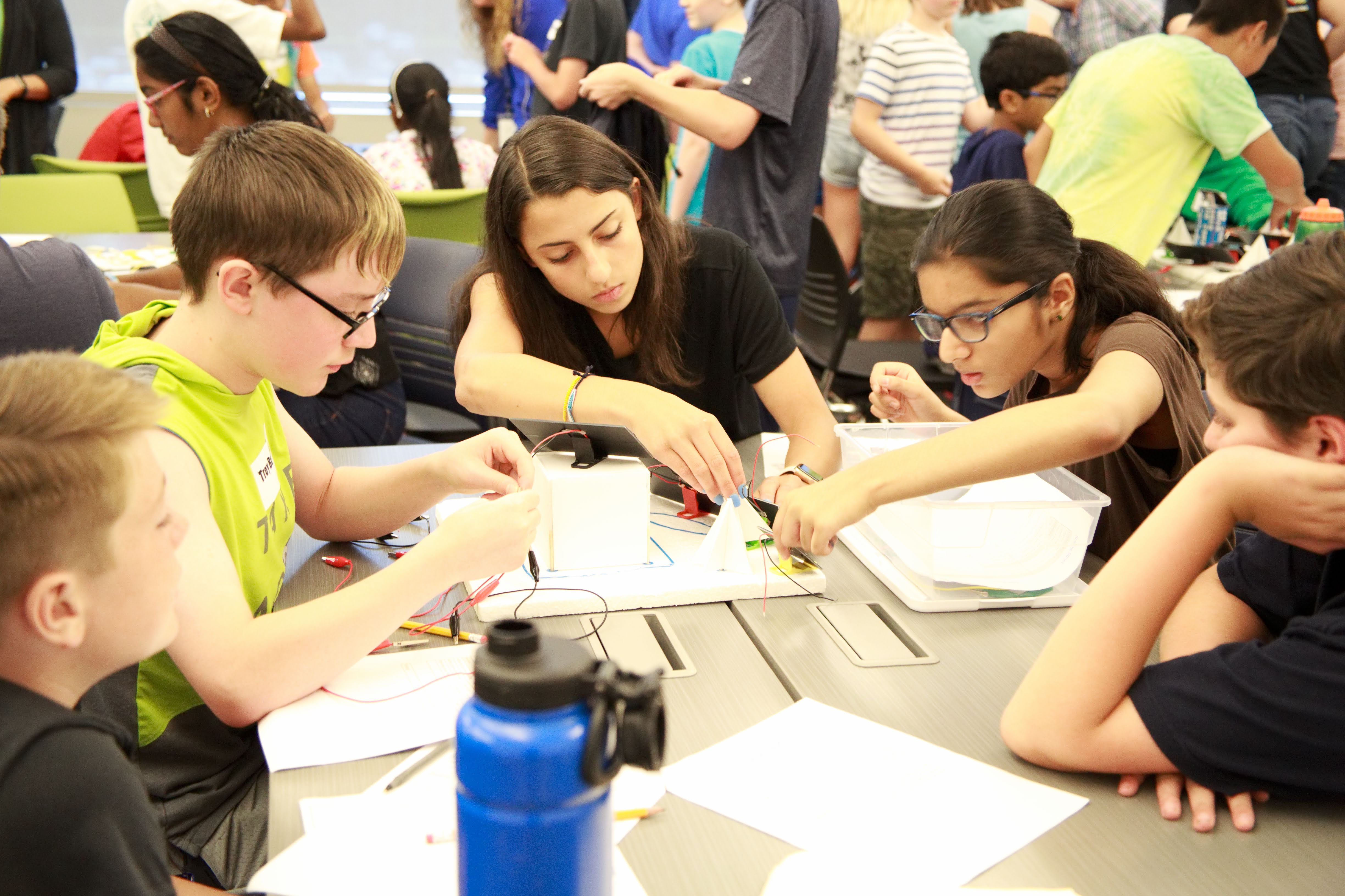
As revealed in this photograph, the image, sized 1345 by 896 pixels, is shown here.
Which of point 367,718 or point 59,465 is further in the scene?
point 367,718

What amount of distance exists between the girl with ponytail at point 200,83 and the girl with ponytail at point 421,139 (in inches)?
26.5

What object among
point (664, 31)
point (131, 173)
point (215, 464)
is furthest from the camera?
point (664, 31)

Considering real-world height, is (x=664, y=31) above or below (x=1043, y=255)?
above

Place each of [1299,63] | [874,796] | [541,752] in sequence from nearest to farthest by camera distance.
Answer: [541,752], [874,796], [1299,63]

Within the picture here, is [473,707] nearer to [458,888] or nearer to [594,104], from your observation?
[458,888]

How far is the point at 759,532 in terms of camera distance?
139 centimetres

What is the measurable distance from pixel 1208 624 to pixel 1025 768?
265 mm

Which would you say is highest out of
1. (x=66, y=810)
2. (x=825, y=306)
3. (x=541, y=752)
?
(x=541, y=752)

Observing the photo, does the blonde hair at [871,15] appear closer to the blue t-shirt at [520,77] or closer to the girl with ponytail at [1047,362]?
the blue t-shirt at [520,77]

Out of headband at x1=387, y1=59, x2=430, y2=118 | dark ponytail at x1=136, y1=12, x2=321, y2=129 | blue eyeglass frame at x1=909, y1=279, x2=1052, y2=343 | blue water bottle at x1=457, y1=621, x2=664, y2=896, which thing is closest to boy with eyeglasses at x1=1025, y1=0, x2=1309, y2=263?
blue eyeglass frame at x1=909, y1=279, x2=1052, y2=343

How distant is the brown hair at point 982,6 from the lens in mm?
4273

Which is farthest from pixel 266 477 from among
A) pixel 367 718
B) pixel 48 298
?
pixel 48 298

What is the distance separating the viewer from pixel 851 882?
79 cm

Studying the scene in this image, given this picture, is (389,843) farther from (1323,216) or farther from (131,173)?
(131,173)
